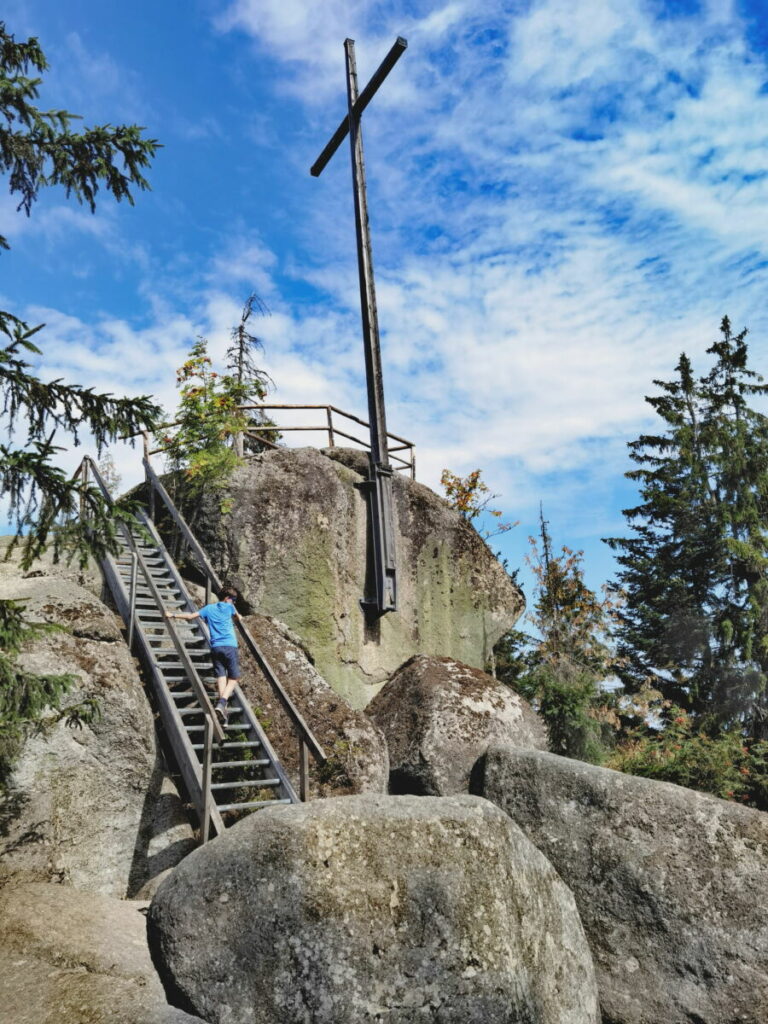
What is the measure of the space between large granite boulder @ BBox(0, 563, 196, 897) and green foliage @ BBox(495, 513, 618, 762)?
24.6 feet

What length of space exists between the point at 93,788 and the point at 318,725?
10.7 feet

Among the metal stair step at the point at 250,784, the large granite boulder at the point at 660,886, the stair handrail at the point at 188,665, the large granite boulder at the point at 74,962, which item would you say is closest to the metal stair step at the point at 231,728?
the stair handrail at the point at 188,665

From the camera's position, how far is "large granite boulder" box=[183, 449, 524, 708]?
14484 millimetres

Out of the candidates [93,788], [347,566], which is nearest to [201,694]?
[93,788]

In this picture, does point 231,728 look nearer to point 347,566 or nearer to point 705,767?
point 347,566

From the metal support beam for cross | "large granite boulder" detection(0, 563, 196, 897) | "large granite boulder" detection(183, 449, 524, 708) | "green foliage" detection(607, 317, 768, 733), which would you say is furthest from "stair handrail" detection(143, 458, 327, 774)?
"green foliage" detection(607, 317, 768, 733)

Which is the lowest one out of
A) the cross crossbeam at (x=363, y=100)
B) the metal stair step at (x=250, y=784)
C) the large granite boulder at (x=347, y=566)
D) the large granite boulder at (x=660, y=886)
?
the large granite boulder at (x=660, y=886)

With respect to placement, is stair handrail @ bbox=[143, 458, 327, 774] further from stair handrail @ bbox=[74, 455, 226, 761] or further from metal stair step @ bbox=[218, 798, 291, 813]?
stair handrail @ bbox=[74, 455, 226, 761]

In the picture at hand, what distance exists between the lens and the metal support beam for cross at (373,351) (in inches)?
617

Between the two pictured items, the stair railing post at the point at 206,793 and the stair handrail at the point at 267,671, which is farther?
the stair handrail at the point at 267,671

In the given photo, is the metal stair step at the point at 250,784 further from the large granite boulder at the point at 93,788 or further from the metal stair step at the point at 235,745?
the large granite boulder at the point at 93,788

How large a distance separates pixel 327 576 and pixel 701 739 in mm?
9171

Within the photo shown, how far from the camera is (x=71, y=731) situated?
957 cm

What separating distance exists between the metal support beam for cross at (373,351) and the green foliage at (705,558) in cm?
1211
